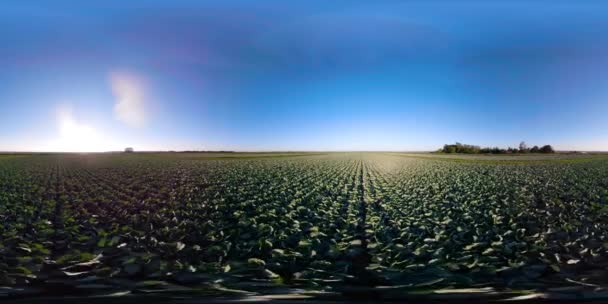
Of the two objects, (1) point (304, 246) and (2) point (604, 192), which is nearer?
(1) point (304, 246)

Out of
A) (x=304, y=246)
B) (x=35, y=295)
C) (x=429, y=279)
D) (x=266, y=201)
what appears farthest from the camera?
(x=266, y=201)

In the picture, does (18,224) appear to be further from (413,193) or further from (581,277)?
(413,193)

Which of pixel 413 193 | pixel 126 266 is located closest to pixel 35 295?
pixel 126 266

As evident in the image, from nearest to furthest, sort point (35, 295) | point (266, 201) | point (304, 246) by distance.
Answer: point (35, 295)
point (304, 246)
point (266, 201)

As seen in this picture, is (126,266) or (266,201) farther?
(266,201)

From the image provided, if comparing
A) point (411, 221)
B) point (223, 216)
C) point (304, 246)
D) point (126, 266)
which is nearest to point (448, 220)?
point (411, 221)

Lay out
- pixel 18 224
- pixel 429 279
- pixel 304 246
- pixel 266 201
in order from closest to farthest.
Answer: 1. pixel 429 279
2. pixel 304 246
3. pixel 18 224
4. pixel 266 201

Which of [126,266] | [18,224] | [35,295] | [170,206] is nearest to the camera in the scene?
[35,295]

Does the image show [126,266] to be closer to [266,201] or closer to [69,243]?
[69,243]
